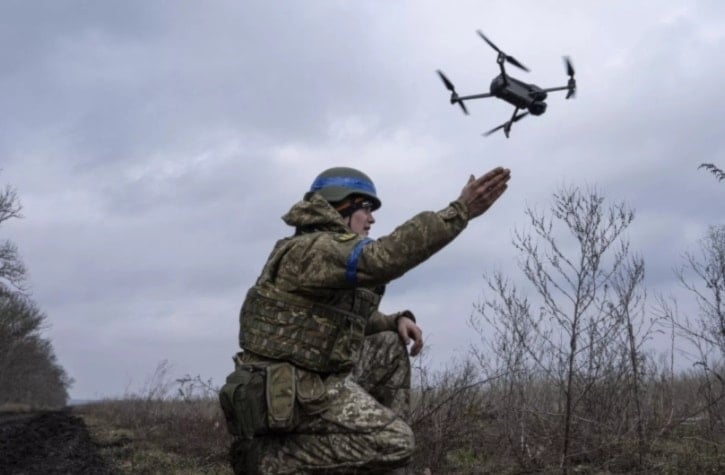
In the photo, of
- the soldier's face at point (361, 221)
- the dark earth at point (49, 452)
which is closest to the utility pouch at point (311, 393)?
the soldier's face at point (361, 221)

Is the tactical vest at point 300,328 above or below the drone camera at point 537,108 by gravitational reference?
below

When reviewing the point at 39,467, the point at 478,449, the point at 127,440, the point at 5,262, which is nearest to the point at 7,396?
the point at 5,262

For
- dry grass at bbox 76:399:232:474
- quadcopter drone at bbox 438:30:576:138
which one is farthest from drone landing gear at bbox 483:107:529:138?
dry grass at bbox 76:399:232:474

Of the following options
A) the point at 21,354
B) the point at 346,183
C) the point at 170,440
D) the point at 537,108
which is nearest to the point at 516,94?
the point at 537,108

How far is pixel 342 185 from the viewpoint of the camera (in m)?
4.02

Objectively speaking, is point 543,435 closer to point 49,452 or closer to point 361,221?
point 361,221

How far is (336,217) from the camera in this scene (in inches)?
148

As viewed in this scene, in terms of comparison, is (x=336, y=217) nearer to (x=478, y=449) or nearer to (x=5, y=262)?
(x=478, y=449)

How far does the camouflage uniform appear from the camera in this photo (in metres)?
3.40

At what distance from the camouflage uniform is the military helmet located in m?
0.20

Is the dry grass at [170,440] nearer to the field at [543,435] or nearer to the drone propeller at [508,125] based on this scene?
the field at [543,435]

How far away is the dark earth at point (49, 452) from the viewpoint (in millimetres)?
10031

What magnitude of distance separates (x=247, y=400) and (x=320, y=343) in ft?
1.34

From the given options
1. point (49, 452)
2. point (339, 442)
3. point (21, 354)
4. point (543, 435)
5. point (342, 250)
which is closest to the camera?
point (342, 250)
